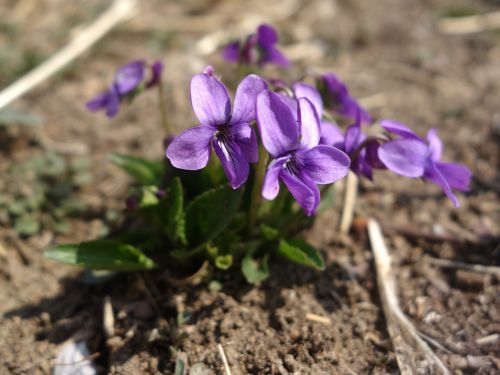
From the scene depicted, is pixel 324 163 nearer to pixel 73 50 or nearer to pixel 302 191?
pixel 302 191

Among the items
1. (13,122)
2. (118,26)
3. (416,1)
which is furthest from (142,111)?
(416,1)

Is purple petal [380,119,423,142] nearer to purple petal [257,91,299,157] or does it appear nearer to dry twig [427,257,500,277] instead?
purple petal [257,91,299,157]

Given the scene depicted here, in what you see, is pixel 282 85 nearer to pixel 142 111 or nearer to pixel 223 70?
pixel 142 111

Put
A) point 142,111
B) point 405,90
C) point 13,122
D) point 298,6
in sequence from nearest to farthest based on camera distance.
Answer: point 13,122
point 142,111
point 405,90
point 298,6

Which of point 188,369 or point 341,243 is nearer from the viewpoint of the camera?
point 188,369

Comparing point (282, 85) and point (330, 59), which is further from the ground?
point (282, 85)

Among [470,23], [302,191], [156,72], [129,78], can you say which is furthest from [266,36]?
[470,23]

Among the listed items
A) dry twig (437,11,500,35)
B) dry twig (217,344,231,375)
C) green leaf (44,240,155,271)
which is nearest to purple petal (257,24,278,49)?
green leaf (44,240,155,271)
